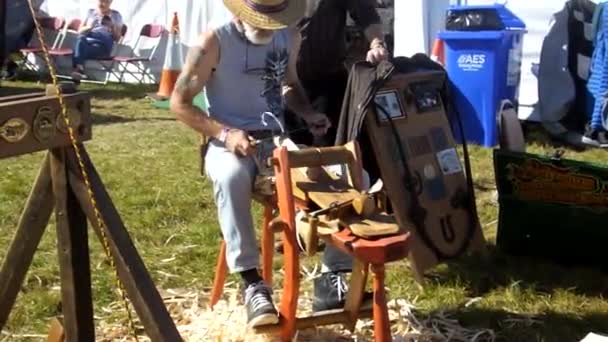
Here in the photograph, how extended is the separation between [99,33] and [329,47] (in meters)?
7.68

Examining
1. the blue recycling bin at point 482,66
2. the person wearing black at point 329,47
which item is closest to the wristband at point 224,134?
the person wearing black at point 329,47

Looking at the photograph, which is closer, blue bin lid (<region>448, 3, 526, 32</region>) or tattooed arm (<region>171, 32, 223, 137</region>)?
tattooed arm (<region>171, 32, 223, 137</region>)

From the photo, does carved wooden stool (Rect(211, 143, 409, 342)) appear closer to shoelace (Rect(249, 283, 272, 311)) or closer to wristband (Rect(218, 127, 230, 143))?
shoelace (Rect(249, 283, 272, 311))

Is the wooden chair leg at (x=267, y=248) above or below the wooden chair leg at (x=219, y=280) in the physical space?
above

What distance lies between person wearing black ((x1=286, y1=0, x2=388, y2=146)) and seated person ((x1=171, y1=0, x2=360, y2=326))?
114cm

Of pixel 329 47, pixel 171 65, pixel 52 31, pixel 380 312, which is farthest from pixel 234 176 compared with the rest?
pixel 52 31

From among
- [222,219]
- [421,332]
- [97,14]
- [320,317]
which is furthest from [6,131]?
[97,14]

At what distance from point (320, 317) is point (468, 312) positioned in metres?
0.89

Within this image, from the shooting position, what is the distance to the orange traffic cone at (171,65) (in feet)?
34.0

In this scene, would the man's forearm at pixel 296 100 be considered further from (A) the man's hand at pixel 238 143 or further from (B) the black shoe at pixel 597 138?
(B) the black shoe at pixel 597 138

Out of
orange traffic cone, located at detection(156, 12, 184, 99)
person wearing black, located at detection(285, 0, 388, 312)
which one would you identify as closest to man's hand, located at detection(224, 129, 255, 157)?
person wearing black, located at detection(285, 0, 388, 312)

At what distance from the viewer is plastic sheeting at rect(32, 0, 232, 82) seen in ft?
36.8

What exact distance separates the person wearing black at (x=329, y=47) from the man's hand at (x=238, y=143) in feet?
5.11

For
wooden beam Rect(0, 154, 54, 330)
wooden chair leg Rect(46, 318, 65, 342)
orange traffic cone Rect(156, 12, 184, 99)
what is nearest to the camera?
wooden beam Rect(0, 154, 54, 330)
